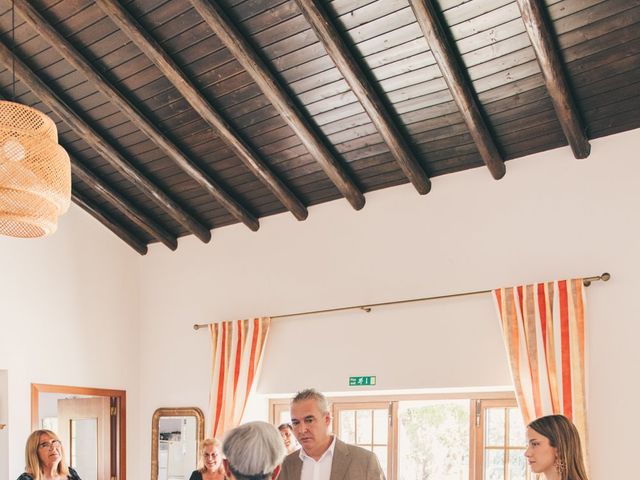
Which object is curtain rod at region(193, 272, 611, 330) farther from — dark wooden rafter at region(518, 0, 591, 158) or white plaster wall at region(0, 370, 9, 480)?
white plaster wall at region(0, 370, 9, 480)

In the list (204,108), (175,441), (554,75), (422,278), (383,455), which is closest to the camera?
(554,75)

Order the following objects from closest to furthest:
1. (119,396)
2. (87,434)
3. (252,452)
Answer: (252,452), (119,396), (87,434)

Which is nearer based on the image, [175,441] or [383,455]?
[383,455]

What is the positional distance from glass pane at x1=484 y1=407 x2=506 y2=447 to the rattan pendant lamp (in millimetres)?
3966

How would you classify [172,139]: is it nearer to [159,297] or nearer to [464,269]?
[159,297]

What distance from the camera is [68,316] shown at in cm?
797

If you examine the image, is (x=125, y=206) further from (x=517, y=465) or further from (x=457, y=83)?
(x=517, y=465)

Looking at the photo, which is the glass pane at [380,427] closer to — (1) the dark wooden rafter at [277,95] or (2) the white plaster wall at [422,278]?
(2) the white plaster wall at [422,278]

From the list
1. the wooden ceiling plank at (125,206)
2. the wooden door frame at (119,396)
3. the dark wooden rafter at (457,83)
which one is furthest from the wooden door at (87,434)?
the dark wooden rafter at (457,83)

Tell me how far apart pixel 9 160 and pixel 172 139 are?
260cm

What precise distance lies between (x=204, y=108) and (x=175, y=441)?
12.5ft

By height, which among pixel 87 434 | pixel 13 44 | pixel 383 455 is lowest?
pixel 87 434

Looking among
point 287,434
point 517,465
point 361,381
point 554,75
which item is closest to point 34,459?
point 287,434

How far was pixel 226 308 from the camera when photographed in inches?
317
